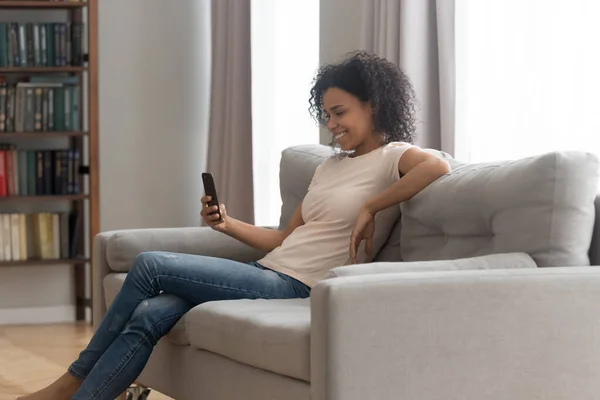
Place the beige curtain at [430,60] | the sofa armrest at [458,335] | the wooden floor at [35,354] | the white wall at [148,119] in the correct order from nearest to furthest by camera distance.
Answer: the sofa armrest at [458,335]
the beige curtain at [430,60]
the wooden floor at [35,354]
the white wall at [148,119]

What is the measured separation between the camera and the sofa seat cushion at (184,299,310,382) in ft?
7.82

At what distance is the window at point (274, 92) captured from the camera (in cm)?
557

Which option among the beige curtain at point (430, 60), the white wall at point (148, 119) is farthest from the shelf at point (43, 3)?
the beige curtain at point (430, 60)

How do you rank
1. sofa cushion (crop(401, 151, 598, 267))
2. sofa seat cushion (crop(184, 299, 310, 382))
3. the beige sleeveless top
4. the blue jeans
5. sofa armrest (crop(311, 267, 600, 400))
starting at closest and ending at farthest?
sofa armrest (crop(311, 267, 600, 400)) < sofa seat cushion (crop(184, 299, 310, 382)) < sofa cushion (crop(401, 151, 598, 267)) < the blue jeans < the beige sleeveless top

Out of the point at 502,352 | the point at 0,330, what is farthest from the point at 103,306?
the point at 0,330

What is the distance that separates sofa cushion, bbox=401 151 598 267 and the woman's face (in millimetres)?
313

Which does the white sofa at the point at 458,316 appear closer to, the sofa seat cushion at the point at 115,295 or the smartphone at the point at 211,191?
the sofa seat cushion at the point at 115,295

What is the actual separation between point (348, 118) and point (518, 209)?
2.28 ft

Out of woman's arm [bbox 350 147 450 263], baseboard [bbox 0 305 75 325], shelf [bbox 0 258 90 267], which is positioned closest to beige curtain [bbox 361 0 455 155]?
woman's arm [bbox 350 147 450 263]

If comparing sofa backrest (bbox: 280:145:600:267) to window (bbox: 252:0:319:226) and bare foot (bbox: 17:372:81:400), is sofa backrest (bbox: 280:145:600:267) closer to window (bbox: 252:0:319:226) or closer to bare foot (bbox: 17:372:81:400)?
bare foot (bbox: 17:372:81:400)

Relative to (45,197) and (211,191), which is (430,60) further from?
(45,197)

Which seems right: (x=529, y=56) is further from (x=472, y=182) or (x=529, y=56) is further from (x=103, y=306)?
(x=103, y=306)

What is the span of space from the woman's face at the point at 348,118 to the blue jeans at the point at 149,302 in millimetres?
463

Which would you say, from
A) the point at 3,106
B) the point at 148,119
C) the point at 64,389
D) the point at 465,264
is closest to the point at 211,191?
the point at 64,389
